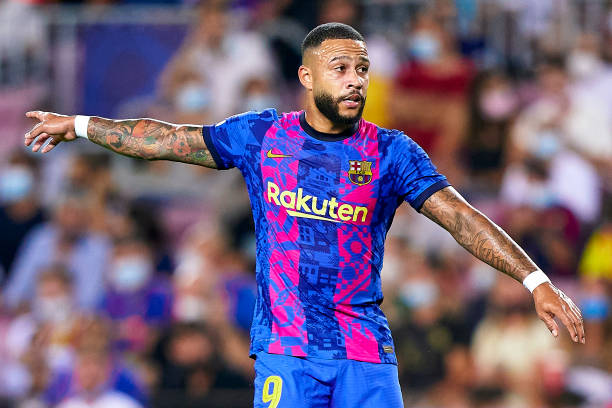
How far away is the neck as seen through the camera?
228 inches

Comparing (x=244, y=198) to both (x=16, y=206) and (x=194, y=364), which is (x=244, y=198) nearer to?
(x=194, y=364)

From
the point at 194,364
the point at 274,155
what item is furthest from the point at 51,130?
the point at 194,364

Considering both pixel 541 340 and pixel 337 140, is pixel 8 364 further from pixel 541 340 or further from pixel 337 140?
pixel 337 140

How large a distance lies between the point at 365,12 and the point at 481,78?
1.91 m

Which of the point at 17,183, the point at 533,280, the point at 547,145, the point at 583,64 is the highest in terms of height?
the point at 583,64

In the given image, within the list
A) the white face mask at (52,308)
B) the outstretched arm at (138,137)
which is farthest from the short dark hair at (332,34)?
the white face mask at (52,308)

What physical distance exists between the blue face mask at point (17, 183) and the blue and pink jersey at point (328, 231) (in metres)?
6.92

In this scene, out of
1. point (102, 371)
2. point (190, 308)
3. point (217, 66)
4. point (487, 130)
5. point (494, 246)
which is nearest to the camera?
point (494, 246)

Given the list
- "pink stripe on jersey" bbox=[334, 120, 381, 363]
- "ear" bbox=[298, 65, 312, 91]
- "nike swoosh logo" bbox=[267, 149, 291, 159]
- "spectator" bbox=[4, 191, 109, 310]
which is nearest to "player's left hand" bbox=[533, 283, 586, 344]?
"pink stripe on jersey" bbox=[334, 120, 381, 363]

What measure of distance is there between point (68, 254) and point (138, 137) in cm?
584

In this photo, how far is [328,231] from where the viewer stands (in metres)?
5.66

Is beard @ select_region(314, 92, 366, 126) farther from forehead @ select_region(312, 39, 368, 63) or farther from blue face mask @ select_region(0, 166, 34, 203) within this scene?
blue face mask @ select_region(0, 166, 34, 203)

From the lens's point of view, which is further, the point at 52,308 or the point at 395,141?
the point at 52,308

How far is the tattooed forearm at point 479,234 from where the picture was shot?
5461 mm
